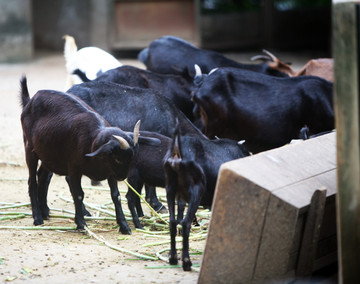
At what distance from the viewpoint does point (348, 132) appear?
3.67 m

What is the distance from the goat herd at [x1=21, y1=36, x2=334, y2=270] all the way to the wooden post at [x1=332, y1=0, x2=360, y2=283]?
1344mm

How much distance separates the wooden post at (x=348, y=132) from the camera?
366 centimetres

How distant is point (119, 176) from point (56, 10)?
39.9ft

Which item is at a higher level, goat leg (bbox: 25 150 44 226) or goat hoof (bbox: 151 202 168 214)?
goat leg (bbox: 25 150 44 226)

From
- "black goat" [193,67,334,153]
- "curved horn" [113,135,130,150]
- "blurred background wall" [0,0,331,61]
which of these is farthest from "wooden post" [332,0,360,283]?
"blurred background wall" [0,0,331,61]

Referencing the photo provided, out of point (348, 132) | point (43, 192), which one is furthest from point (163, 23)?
point (348, 132)

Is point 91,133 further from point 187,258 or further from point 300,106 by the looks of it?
point 300,106

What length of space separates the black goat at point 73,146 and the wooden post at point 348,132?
2.22m

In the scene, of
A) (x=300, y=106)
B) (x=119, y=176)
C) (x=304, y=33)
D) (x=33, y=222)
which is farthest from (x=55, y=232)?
(x=304, y=33)

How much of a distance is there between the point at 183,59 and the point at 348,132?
6073 mm

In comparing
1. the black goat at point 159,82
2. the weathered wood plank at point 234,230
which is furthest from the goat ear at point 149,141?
the black goat at point 159,82

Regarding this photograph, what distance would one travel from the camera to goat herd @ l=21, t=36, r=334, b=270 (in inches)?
206

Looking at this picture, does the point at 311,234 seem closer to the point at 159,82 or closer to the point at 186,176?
the point at 186,176

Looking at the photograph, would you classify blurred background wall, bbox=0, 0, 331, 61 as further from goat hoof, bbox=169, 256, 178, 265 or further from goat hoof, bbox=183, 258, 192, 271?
goat hoof, bbox=183, 258, 192, 271
